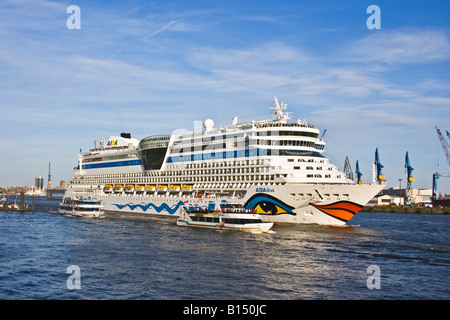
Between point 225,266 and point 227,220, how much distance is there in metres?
21.0

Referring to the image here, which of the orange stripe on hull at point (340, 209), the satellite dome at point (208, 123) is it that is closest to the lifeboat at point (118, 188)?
the satellite dome at point (208, 123)

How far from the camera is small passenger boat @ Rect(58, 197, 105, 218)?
74188mm

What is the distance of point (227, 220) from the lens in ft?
169

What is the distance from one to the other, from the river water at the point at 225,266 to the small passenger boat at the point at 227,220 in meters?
2.31

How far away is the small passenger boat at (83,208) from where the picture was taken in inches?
2921

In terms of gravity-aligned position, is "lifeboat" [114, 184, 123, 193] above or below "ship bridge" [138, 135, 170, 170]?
below

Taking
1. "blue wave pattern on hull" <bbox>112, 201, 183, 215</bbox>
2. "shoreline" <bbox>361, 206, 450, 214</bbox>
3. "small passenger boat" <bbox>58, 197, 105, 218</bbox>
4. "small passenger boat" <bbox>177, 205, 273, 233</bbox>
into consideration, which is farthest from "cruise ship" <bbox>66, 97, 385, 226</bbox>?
"shoreline" <bbox>361, 206, 450, 214</bbox>

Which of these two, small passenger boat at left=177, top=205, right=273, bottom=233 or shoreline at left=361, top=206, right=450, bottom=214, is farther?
shoreline at left=361, top=206, right=450, bottom=214

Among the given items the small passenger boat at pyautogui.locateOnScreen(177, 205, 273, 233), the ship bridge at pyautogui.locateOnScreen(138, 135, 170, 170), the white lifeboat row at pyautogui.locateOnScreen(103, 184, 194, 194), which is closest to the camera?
the small passenger boat at pyautogui.locateOnScreen(177, 205, 273, 233)

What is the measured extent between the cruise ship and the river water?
4.38 meters

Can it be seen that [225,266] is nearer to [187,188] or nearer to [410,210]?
[187,188]

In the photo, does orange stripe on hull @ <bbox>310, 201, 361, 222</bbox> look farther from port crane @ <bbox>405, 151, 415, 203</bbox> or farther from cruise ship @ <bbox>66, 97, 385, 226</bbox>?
port crane @ <bbox>405, 151, 415, 203</bbox>

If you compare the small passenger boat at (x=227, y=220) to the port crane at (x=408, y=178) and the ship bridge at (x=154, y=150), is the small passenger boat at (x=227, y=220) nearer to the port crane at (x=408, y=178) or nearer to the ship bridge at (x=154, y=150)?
the ship bridge at (x=154, y=150)

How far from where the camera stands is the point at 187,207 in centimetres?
6297
